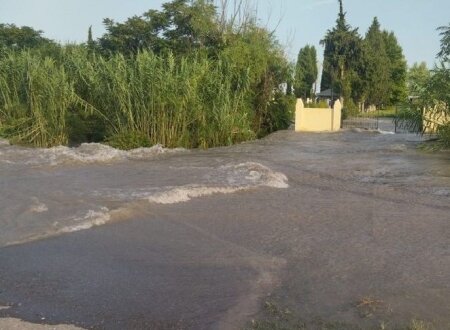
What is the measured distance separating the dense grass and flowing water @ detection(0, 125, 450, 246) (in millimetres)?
996

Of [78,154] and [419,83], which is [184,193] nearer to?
[78,154]

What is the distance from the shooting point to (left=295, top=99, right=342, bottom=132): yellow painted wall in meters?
26.0

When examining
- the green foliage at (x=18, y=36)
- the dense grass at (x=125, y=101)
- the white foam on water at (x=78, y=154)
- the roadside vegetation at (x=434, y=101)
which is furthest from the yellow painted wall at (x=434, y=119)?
the green foliage at (x=18, y=36)

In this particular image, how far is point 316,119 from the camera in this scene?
27.1 m

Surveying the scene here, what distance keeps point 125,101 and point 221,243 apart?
474 inches

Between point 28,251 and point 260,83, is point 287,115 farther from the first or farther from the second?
point 28,251

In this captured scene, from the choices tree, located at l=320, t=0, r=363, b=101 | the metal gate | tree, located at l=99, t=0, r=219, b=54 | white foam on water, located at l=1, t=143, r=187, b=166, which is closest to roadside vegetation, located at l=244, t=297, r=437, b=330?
white foam on water, located at l=1, t=143, r=187, b=166

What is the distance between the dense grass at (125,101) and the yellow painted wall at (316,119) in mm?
5460

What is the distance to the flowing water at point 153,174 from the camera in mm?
8344

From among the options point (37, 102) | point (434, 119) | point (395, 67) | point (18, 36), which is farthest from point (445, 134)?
point (395, 67)

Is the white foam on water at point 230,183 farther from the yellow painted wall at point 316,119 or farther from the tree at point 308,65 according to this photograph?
the tree at point 308,65

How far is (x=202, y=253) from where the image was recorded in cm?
638

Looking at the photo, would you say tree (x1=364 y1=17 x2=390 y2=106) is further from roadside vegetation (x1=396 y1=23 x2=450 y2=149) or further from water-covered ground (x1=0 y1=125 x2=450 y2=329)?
water-covered ground (x1=0 y1=125 x2=450 y2=329)

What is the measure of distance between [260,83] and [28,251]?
56.5 feet
